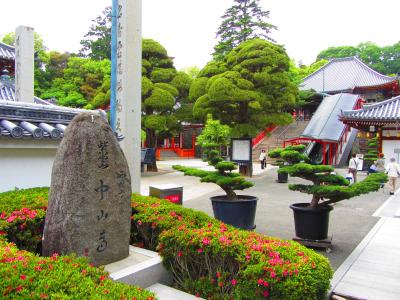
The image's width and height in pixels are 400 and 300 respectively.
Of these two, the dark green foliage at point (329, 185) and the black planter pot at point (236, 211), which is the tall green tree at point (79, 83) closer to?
the black planter pot at point (236, 211)

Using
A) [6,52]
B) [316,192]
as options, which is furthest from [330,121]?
[316,192]


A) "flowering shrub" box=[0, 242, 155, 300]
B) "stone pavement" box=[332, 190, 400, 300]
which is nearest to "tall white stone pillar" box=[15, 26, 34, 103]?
"flowering shrub" box=[0, 242, 155, 300]

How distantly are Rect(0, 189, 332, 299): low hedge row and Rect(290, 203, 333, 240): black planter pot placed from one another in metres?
2.74

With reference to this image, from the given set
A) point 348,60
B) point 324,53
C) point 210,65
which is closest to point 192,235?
point 210,65

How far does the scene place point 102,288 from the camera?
2773 millimetres

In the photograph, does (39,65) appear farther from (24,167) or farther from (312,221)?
(312,221)

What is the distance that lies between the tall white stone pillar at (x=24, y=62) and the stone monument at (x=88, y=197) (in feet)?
21.7

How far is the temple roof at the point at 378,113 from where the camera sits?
2041 centimetres

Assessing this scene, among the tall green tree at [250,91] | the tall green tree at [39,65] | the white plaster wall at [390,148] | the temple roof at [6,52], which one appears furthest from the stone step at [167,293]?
the tall green tree at [39,65]

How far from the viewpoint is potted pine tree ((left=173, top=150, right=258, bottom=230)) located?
7.66 metres

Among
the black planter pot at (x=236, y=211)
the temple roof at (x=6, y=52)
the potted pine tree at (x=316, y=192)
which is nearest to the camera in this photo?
the potted pine tree at (x=316, y=192)

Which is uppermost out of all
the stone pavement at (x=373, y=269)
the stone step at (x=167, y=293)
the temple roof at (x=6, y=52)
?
the temple roof at (x=6, y=52)

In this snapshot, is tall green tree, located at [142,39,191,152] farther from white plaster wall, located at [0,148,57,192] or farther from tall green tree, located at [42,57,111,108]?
white plaster wall, located at [0,148,57,192]

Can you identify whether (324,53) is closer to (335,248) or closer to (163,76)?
(163,76)
